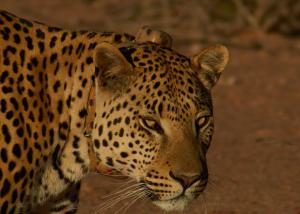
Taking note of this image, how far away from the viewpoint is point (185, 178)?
230 inches

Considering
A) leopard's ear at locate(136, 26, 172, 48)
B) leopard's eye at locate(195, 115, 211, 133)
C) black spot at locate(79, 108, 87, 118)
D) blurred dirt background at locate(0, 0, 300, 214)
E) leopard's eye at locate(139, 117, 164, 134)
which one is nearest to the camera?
leopard's eye at locate(139, 117, 164, 134)

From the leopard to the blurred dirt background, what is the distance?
131 cm

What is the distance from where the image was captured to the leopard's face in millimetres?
5902

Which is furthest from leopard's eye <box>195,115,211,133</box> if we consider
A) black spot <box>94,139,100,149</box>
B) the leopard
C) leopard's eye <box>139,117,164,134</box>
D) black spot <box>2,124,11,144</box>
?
black spot <box>2,124,11,144</box>

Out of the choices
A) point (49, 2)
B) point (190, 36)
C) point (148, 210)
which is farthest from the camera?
point (49, 2)

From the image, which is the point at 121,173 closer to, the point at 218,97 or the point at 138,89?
the point at 138,89

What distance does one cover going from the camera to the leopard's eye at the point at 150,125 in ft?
19.5

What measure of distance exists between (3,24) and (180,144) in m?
1.37

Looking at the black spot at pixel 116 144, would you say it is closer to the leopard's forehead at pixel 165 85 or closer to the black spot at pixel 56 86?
the leopard's forehead at pixel 165 85

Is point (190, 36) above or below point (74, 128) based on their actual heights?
above

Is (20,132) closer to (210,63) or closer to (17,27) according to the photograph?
(17,27)

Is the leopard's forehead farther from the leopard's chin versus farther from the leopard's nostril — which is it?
the leopard's chin

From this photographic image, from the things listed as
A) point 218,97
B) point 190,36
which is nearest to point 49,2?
point 190,36

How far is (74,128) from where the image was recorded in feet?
20.3
